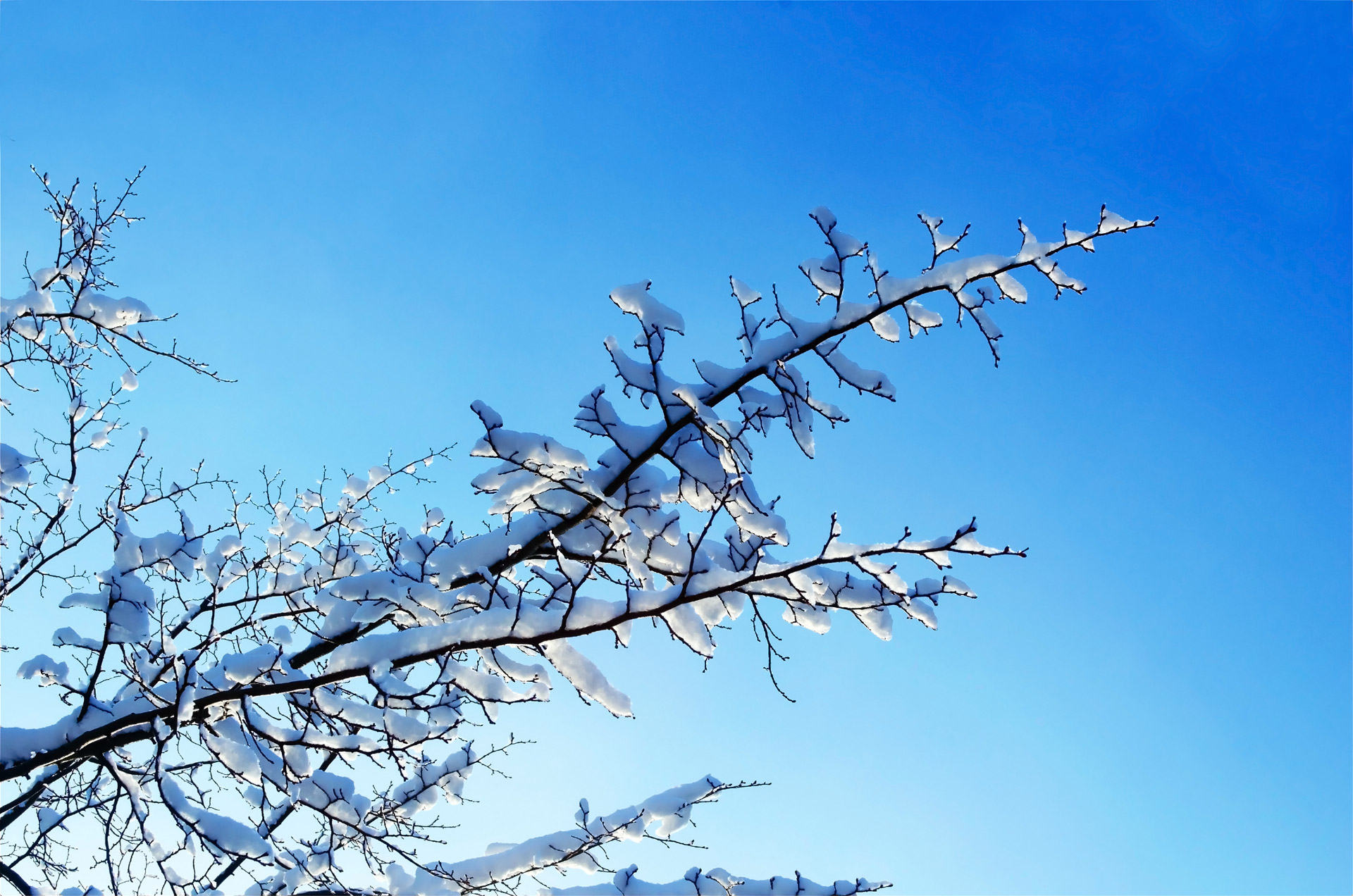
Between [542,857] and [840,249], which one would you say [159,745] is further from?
[840,249]

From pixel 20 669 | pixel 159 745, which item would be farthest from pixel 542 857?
pixel 20 669

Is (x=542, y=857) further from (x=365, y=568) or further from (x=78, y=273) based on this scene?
(x=78, y=273)

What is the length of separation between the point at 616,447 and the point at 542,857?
185cm

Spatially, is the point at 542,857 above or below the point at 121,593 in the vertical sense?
below

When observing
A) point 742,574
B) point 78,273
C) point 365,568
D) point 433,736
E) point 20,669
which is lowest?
point 433,736

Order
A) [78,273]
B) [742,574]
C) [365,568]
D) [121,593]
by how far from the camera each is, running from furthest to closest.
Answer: [78,273] → [365,568] → [121,593] → [742,574]

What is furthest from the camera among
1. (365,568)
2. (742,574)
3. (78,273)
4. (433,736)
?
(78,273)

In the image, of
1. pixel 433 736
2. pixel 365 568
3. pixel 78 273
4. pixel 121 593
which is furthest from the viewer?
pixel 78 273

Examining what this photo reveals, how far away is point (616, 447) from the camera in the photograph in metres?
2.51

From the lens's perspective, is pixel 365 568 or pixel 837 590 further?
pixel 365 568

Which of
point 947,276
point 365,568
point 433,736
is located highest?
point 365,568

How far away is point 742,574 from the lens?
7.82 ft

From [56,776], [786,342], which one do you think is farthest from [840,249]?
[56,776]

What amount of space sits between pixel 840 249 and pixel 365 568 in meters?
2.90
